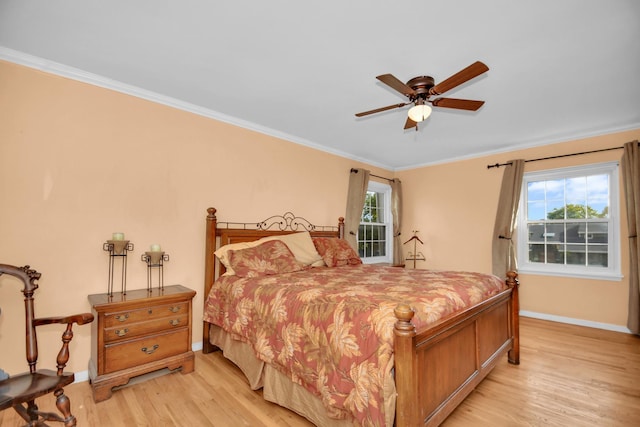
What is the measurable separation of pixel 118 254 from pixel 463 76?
2.99 meters

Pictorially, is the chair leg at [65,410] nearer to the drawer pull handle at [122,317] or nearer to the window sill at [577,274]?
the drawer pull handle at [122,317]

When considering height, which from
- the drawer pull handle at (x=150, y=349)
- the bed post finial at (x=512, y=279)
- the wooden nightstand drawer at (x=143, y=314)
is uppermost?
the bed post finial at (x=512, y=279)

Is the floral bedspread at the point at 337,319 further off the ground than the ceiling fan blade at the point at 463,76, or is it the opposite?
the ceiling fan blade at the point at 463,76

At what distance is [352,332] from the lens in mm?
1558

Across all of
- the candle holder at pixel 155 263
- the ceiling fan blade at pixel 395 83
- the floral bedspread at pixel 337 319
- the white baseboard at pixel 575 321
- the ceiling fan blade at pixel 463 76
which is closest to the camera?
the floral bedspread at pixel 337 319

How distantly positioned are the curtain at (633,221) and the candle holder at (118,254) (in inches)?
214

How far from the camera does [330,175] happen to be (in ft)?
15.0

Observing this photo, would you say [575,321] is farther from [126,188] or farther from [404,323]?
[126,188]

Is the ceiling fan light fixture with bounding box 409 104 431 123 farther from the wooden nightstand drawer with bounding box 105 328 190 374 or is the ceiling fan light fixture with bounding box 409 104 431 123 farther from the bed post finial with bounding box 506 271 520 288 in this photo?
the wooden nightstand drawer with bounding box 105 328 190 374

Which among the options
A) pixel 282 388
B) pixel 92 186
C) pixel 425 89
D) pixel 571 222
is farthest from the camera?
pixel 571 222

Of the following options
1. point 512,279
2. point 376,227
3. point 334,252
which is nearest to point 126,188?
point 334,252

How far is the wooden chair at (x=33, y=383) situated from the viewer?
1.33 metres

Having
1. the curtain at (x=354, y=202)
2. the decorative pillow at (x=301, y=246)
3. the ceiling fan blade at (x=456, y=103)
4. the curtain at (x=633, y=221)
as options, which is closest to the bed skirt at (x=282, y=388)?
the decorative pillow at (x=301, y=246)

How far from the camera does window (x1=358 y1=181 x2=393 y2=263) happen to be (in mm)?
5285
